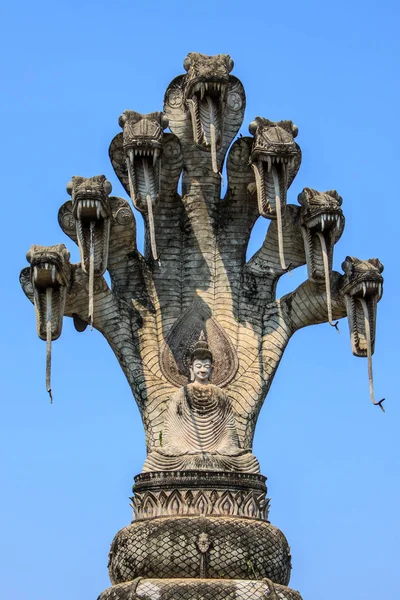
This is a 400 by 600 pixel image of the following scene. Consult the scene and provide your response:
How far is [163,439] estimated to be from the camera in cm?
2112

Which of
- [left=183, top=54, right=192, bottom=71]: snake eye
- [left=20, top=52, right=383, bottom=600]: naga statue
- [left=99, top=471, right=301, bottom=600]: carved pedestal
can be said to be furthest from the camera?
[left=183, top=54, right=192, bottom=71]: snake eye

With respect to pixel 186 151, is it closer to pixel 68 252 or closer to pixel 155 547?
pixel 68 252

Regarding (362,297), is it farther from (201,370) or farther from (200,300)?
(201,370)

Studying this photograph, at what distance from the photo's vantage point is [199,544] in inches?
772

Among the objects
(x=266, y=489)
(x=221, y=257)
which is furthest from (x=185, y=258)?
(x=266, y=489)

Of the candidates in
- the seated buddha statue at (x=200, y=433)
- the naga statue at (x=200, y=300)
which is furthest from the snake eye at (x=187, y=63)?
the seated buddha statue at (x=200, y=433)

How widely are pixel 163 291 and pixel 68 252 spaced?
78.3 inches

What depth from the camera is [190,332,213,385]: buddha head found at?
21.2 meters

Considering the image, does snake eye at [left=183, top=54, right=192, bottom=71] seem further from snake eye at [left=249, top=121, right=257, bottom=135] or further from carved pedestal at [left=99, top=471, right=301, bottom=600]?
carved pedestal at [left=99, top=471, right=301, bottom=600]

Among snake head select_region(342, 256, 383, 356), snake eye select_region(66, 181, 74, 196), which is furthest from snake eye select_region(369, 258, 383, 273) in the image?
snake eye select_region(66, 181, 74, 196)

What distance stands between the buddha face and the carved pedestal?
5.40 ft

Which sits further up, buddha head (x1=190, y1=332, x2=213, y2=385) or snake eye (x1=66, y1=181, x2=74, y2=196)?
snake eye (x1=66, y1=181, x2=74, y2=196)

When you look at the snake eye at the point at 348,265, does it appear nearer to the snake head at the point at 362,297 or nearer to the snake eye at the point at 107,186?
the snake head at the point at 362,297

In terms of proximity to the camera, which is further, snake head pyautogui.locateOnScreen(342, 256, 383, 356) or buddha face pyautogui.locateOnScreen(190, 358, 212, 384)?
snake head pyautogui.locateOnScreen(342, 256, 383, 356)
